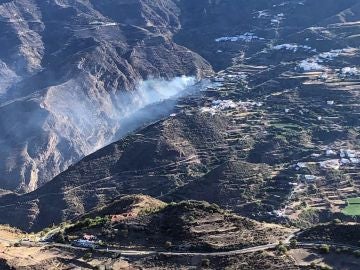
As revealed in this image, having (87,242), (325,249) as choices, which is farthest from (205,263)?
(87,242)

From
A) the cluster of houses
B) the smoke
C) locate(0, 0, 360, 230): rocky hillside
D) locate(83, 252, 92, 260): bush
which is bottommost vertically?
locate(0, 0, 360, 230): rocky hillside

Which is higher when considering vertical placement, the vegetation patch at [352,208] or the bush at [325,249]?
the bush at [325,249]

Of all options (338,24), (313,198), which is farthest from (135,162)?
(338,24)

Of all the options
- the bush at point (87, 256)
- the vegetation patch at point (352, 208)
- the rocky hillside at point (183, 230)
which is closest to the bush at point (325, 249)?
the rocky hillside at point (183, 230)

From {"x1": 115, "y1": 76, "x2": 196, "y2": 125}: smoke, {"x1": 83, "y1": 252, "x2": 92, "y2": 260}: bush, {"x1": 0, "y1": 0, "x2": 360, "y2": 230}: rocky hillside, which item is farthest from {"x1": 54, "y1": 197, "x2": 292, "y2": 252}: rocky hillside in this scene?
{"x1": 115, "y1": 76, "x2": 196, "y2": 125}: smoke

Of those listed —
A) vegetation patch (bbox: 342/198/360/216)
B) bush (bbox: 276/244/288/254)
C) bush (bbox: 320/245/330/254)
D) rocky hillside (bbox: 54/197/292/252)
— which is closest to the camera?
bush (bbox: 320/245/330/254)

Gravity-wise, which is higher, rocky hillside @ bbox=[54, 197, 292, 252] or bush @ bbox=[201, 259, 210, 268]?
rocky hillside @ bbox=[54, 197, 292, 252]

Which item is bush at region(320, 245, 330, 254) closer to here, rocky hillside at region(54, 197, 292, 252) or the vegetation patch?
rocky hillside at region(54, 197, 292, 252)

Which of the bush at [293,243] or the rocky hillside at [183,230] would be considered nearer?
the bush at [293,243]

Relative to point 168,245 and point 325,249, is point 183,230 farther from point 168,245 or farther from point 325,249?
point 325,249

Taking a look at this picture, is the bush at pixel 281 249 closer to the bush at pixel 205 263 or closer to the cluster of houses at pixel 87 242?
the bush at pixel 205 263

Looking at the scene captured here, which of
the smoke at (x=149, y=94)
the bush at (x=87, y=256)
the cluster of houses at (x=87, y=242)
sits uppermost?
the smoke at (x=149, y=94)

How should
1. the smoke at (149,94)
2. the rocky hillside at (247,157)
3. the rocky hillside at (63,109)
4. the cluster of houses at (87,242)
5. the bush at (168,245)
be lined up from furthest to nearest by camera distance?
the smoke at (149,94) < the rocky hillside at (63,109) < the rocky hillside at (247,157) < the cluster of houses at (87,242) < the bush at (168,245)
